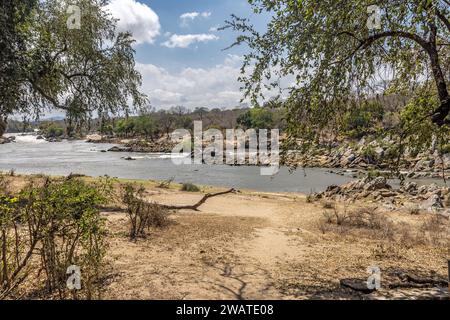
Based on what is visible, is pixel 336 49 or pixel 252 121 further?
pixel 252 121

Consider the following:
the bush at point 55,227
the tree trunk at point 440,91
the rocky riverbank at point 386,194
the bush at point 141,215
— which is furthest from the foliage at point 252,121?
the bush at point 55,227

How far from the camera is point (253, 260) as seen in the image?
7.92 meters

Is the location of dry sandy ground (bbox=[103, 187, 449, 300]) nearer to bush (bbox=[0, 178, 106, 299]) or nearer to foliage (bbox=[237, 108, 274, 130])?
bush (bbox=[0, 178, 106, 299])

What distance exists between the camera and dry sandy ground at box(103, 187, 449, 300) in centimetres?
562

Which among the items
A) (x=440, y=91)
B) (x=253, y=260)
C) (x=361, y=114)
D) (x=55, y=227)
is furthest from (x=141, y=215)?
(x=440, y=91)

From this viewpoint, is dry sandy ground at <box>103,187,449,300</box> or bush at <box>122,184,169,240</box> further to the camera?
bush at <box>122,184,169,240</box>

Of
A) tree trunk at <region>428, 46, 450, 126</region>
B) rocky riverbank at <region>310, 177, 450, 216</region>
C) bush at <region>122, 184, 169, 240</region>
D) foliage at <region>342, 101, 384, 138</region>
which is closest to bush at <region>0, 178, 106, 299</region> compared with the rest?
bush at <region>122, 184, 169, 240</region>

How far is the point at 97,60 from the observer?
37.6 ft

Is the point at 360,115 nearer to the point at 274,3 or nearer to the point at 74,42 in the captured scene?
the point at 274,3

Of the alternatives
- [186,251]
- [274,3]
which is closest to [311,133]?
[274,3]

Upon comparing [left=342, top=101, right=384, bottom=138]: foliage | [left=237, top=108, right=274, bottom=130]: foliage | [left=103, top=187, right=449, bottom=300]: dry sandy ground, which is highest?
[left=237, top=108, right=274, bottom=130]: foliage

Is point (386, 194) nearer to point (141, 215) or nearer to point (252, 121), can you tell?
point (141, 215)

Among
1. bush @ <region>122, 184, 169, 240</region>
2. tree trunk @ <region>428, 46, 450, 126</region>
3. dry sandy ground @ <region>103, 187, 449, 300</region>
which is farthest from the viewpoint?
bush @ <region>122, 184, 169, 240</region>
